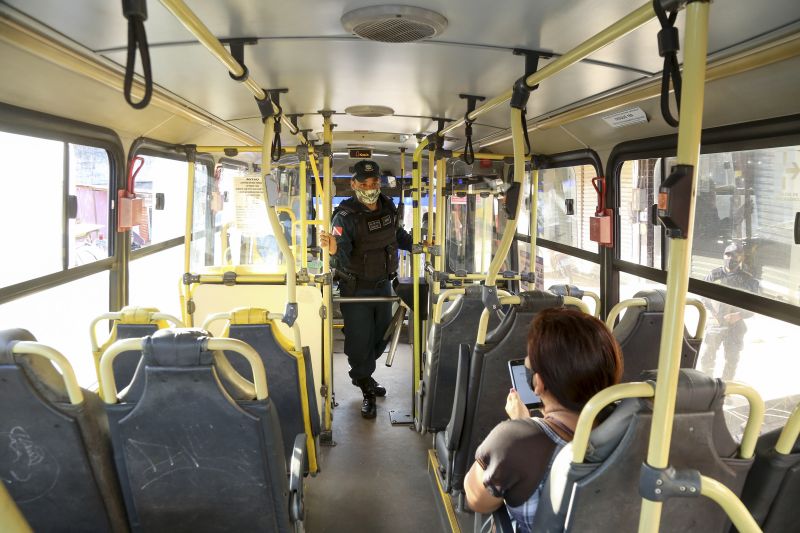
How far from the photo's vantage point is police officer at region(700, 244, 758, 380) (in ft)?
8.73

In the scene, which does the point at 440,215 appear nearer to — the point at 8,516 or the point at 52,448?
the point at 52,448

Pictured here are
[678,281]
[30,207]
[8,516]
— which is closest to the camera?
[8,516]

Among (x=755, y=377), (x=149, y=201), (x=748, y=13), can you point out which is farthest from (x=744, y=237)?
(x=149, y=201)

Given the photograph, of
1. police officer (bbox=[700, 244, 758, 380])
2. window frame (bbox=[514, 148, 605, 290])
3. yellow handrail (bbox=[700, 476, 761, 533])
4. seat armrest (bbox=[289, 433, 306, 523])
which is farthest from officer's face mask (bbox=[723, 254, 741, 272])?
seat armrest (bbox=[289, 433, 306, 523])

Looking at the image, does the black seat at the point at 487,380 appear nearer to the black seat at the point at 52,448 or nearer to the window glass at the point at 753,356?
the window glass at the point at 753,356

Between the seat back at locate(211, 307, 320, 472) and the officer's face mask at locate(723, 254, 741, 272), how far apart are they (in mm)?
2090

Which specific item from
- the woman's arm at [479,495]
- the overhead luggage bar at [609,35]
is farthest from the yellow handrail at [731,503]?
the overhead luggage bar at [609,35]

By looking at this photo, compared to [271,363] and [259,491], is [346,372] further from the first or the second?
[259,491]

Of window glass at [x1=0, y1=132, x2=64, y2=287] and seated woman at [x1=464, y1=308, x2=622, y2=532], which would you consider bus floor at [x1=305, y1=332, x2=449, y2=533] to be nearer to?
seated woman at [x1=464, y1=308, x2=622, y2=532]

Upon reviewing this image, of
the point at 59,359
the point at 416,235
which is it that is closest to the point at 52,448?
the point at 59,359

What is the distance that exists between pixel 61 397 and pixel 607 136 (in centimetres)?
346

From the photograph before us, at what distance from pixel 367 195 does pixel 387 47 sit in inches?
107

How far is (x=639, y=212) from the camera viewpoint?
3.70 m

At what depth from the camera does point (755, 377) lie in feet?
8.94
